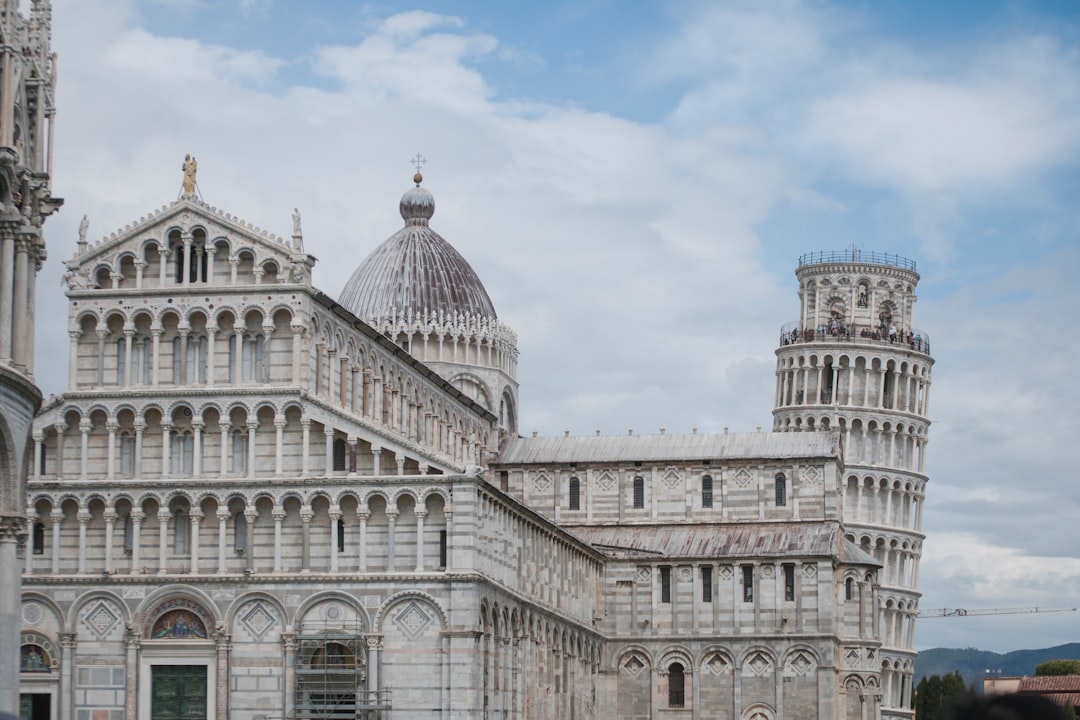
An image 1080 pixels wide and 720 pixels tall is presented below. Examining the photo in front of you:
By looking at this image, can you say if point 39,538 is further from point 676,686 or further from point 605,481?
point 605,481

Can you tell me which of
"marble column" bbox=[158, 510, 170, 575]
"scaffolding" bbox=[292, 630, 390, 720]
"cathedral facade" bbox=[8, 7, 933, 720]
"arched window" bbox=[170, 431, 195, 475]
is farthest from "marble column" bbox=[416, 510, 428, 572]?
"marble column" bbox=[158, 510, 170, 575]

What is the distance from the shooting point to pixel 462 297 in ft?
297

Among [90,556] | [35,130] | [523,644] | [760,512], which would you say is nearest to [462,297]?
[760,512]

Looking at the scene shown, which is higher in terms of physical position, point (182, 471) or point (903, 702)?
point (182, 471)

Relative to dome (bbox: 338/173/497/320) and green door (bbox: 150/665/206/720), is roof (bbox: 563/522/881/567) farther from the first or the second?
green door (bbox: 150/665/206/720)

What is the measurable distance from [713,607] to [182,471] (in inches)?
1191

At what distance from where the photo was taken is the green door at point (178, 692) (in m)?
60.2

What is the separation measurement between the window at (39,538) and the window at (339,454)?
33.6 ft

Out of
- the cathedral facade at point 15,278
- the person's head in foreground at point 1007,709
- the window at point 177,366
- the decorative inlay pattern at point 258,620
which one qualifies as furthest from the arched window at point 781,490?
the person's head in foreground at point 1007,709

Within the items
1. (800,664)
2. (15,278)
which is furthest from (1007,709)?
(800,664)

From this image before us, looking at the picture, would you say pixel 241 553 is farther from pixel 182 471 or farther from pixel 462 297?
pixel 462 297

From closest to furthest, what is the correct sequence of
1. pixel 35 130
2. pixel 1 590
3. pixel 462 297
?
pixel 1 590
pixel 35 130
pixel 462 297

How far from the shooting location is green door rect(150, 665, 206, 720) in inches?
2370

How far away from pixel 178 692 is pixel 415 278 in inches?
1315
